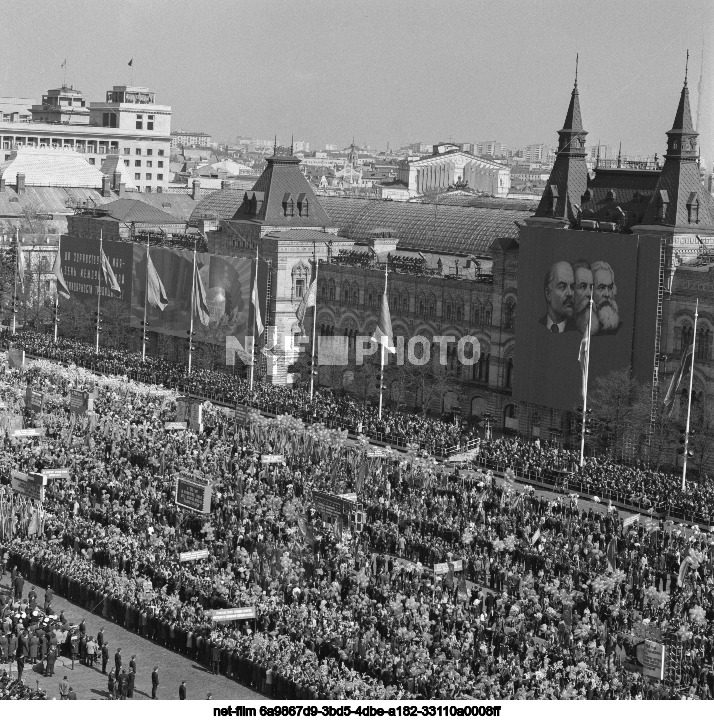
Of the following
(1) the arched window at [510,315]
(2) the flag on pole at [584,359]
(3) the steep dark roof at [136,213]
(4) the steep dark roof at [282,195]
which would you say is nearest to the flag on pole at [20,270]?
(3) the steep dark roof at [136,213]

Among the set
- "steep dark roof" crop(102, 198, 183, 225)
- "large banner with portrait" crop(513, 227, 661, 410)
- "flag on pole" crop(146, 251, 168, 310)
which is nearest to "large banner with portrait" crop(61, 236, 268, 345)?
"flag on pole" crop(146, 251, 168, 310)

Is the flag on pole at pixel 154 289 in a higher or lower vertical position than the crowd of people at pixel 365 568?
higher

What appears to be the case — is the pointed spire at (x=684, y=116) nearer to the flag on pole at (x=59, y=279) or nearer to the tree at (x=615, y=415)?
the tree at (x=615, y=415)

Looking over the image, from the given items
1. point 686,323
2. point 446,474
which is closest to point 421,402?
point 686,323

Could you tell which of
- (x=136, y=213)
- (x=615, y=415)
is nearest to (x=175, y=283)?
(x=136, y=213)

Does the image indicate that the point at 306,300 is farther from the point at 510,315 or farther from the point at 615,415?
the point at 615,415

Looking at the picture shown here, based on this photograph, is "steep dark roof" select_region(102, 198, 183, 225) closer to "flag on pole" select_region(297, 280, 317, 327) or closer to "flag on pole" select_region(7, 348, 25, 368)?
"flag on pole" select_region(7, 348, 25, 368)
